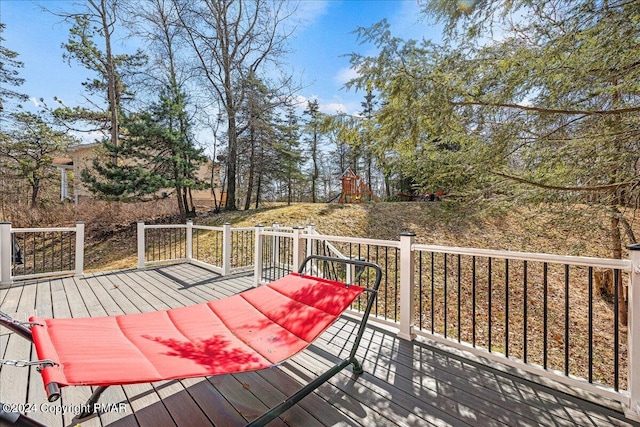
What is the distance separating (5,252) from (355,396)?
5800 mm

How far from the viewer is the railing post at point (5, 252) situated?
4430 millimetres

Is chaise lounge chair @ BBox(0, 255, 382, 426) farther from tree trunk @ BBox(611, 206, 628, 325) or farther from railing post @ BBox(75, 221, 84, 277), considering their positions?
railing post @ BBox(75, 221, 84, 277)

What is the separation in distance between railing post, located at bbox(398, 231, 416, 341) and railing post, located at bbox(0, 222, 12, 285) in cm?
582

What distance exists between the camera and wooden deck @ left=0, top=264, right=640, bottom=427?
70.3 inches

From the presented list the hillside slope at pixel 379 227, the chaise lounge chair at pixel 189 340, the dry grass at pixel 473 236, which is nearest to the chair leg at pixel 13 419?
the chaise lounge chair at pixel 189 340

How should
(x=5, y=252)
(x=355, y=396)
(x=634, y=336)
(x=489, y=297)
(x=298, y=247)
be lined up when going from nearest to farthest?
→ (x=634, y=336), (x=355, y=396), (x=489, y=297), (x=298, y=247), (x=5, y=252)

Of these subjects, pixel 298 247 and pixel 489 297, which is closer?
pixel 489 297

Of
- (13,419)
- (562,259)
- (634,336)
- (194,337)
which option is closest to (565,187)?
(562,259)

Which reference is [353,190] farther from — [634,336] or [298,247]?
[634,336]

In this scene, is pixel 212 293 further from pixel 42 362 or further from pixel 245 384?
pixel 42 362

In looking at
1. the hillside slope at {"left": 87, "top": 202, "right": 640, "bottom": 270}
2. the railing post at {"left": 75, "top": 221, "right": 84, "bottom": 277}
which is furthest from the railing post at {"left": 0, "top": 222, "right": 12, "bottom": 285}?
the hillside slope at {"left": 87, "top": 202, "right": 640, "bottom": 270}

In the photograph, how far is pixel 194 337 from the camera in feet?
6.32

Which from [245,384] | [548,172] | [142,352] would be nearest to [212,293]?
[245,384]

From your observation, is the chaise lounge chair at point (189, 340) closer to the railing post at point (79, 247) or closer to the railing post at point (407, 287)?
the railing post at point (407, 287)
